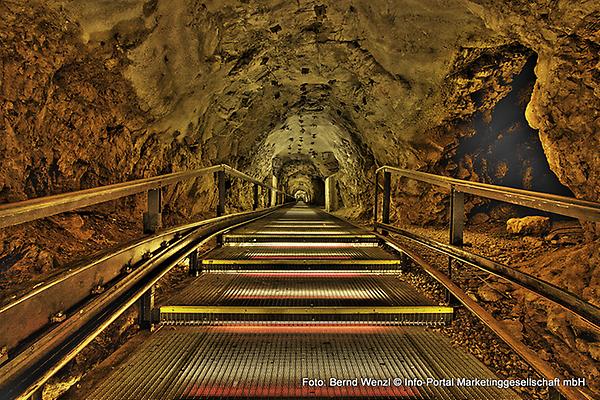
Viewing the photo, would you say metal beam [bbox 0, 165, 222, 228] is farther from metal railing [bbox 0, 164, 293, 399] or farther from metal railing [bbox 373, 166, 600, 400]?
metal railing [bbox 373, 166, 600, 400]

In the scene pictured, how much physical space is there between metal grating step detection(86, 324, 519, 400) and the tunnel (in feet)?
0.05

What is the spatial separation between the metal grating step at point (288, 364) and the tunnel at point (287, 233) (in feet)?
0.05

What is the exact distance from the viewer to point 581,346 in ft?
9.66

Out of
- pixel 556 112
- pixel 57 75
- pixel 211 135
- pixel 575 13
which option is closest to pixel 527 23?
pixel 575 13

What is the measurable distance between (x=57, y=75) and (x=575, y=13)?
4.75 meters

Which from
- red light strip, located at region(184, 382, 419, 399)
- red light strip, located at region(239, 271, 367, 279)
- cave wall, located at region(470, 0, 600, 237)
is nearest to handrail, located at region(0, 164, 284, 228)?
red light strip, located at region(184, 382, 419, 399)

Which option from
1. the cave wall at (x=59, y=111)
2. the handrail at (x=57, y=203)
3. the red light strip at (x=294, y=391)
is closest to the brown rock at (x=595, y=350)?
the red light strip at (x=294, y=391)

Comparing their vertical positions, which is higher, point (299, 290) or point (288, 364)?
point (299, 290)

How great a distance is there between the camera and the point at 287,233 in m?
5.13

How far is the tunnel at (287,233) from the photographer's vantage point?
5.90 feet

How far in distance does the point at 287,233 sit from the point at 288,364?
3.17 m

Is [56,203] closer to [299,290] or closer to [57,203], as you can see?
[57,203]

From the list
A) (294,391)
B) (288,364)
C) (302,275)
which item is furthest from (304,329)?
(302,275)

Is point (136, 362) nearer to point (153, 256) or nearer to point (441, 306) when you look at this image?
point (153, 256)
